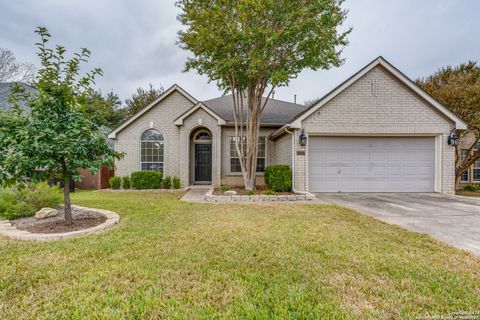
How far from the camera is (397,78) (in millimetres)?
9367

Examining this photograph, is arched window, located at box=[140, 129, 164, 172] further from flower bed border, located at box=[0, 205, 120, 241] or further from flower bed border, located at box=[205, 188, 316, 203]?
flower bed border, located at box=[0, 205, 120, 241]

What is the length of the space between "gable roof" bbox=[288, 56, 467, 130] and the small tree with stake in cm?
697

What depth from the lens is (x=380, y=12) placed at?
477 inches

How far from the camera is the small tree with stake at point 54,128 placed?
4094 mm

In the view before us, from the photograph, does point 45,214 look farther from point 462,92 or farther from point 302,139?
point 462,92

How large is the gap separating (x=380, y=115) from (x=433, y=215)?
4975 mm

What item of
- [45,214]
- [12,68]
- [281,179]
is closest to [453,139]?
[281,179]

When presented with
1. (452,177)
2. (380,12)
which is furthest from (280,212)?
(380,12)

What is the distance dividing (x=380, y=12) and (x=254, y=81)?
8861 millimetres

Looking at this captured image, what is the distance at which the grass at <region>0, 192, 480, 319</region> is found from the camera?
2139mm

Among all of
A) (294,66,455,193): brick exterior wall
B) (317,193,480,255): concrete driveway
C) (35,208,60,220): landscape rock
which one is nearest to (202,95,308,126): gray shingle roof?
(294,66,455,193): brick exterior wall

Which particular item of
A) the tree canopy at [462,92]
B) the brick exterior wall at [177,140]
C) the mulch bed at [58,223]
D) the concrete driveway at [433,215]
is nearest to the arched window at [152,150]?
the brick exterior wall at [177,140]

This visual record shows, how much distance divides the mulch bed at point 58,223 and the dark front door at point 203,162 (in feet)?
24.0

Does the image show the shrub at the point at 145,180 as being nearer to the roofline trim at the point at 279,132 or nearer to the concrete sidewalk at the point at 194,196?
the concrete sidewalk at the point at 194,196
